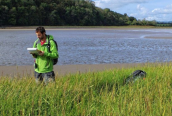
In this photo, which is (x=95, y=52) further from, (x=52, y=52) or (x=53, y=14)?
(x=53, y=14)

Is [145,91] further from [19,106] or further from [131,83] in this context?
[19,106]

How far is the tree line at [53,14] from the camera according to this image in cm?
7844

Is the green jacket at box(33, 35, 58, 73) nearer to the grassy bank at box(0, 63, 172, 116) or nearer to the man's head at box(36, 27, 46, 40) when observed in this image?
the man's head at box(36, 27, 46, 40)

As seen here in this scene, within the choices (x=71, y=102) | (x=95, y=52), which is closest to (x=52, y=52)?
(x=71, y=102)

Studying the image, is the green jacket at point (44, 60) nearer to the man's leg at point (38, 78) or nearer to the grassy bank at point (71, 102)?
the man's leg at point (38, 78)

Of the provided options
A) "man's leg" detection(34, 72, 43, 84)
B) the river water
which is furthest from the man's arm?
the river water

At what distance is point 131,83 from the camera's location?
6.11 m

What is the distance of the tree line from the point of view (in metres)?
78.4

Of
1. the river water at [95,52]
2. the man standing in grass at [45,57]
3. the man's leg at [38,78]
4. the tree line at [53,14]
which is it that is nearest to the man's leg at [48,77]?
the man standing in grass at [45,57]

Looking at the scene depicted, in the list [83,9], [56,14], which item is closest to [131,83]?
[56,14]

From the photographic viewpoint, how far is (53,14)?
91.1 meters

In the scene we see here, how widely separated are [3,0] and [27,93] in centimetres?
8138

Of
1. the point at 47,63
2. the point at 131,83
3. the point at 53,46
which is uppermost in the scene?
the point at 53,46

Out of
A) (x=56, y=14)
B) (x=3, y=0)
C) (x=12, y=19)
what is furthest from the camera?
(x=56, y=14)
